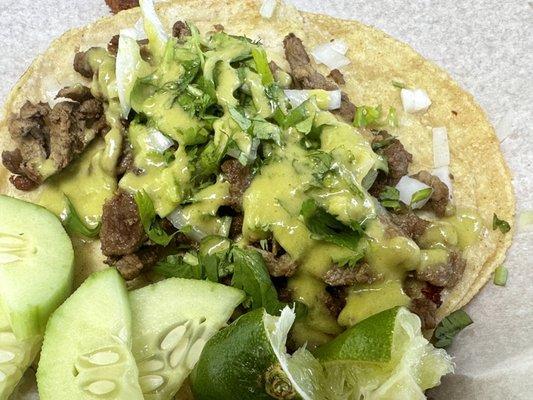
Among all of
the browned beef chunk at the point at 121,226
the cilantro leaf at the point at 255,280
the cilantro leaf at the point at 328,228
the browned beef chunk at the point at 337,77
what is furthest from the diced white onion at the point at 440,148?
the browned beef chunk at the point at 121,226

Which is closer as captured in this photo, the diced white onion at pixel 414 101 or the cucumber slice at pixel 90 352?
the cucumber slice at pixel 90 352

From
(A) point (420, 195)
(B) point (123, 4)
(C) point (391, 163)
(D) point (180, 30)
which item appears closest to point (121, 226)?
(D) point (180, 30)

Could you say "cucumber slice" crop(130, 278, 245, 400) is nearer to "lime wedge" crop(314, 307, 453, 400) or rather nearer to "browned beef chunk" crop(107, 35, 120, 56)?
"lime wedge" crop(314, 307, 453, 400)

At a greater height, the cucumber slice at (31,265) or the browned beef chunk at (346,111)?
the browned beef chunk at (346,111)

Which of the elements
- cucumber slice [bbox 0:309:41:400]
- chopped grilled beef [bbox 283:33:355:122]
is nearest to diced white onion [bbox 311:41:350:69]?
chopped grilled beef [bbox 283:33:355:122]

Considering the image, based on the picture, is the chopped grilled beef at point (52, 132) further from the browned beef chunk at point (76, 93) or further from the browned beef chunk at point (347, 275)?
the browned beef chunk at point (347, 275)

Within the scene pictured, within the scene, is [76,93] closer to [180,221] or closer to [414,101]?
[180,221]

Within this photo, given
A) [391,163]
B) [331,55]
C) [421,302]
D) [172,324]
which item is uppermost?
[331,55]
